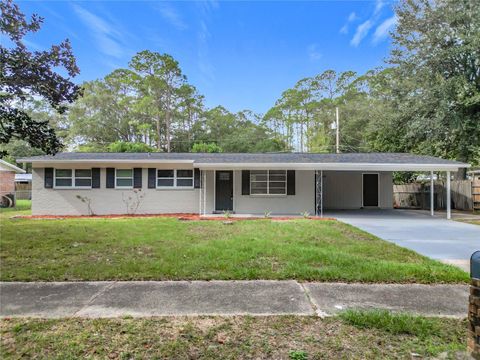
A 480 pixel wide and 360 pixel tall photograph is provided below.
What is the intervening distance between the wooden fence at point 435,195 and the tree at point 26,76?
18290 mm

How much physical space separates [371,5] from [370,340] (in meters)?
13.0

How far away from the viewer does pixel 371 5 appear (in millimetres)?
12078

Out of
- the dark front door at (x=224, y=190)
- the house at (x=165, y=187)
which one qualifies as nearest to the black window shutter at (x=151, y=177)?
the house at (x=165, y=187)

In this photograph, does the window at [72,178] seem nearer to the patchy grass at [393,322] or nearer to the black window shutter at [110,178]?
the black window shutter at [110,178]

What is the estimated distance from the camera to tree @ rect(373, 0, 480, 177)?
15.9m

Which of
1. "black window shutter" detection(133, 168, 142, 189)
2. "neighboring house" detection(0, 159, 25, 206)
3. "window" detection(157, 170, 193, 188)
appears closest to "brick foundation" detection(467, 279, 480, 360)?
"window" detection(157, 170, 193, 188)

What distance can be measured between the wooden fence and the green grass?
10.9m

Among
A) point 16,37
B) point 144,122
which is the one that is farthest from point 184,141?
point 16,37

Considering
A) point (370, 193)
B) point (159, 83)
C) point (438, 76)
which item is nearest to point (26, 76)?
point (370, 193)

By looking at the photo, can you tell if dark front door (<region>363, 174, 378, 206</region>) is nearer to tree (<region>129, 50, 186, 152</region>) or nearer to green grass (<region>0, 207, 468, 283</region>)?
green grass (<region>0, 207, 468, 283</region>)

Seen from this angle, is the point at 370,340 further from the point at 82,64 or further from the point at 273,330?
the point at 82,64

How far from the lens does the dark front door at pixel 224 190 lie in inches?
564

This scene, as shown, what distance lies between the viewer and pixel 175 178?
14539 millimetres

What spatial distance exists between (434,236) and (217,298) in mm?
7586
